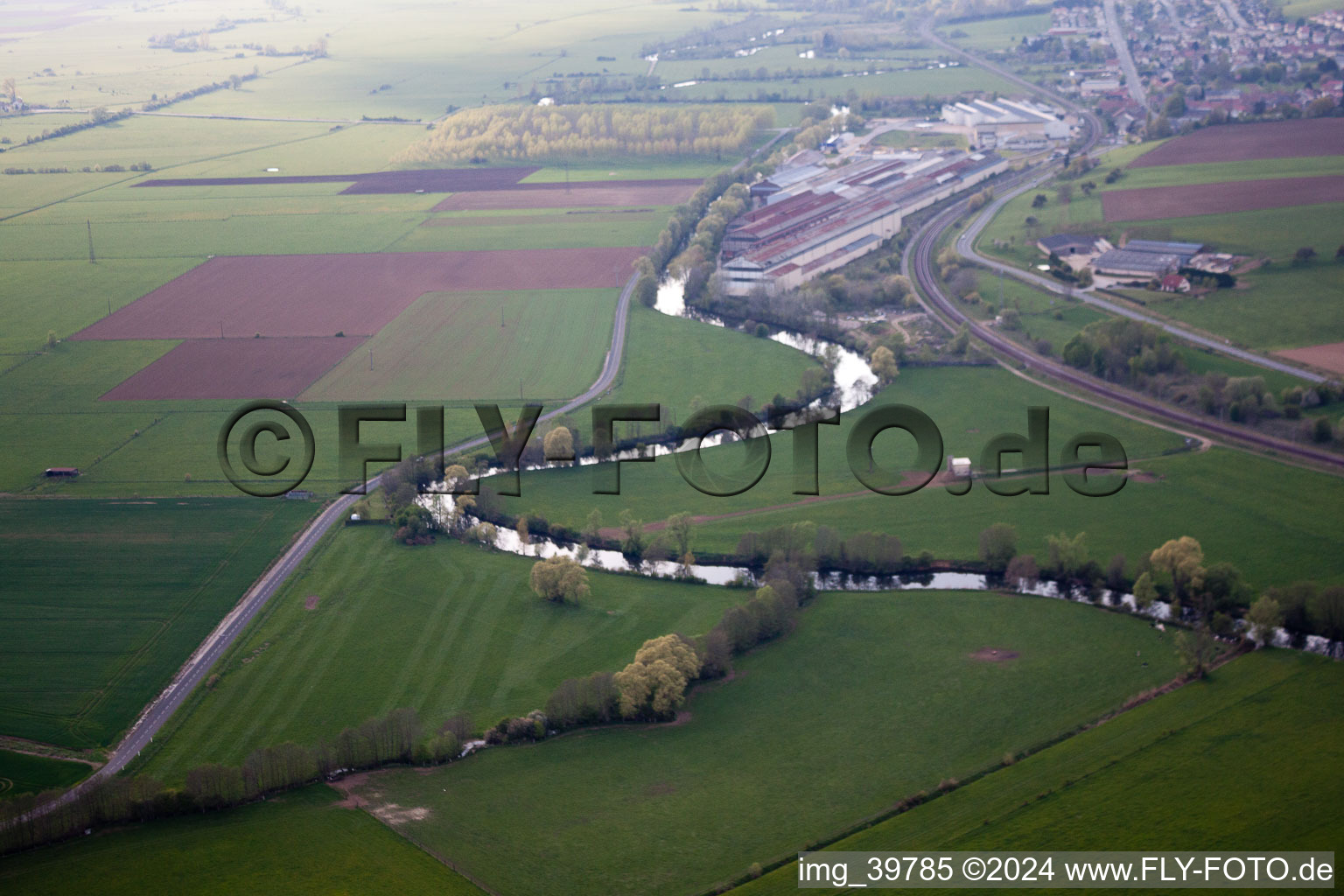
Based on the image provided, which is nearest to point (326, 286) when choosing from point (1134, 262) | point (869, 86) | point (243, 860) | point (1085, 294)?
point (1085, 294)

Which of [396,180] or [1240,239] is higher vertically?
[396,180]

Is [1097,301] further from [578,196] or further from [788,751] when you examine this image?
[578,196]

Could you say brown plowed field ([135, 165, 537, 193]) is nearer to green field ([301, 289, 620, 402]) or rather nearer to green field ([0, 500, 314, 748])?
green field ([301, 289, 620, 402])

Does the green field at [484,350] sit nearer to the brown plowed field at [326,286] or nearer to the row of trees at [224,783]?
the brown plowed field at [326,286]

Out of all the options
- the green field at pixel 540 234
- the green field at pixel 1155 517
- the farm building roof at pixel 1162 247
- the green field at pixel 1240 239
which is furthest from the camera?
the green field at pixel 540 234

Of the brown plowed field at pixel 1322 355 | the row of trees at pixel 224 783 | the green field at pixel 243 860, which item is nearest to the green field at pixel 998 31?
the brown plowed field at pixel 1322 355
